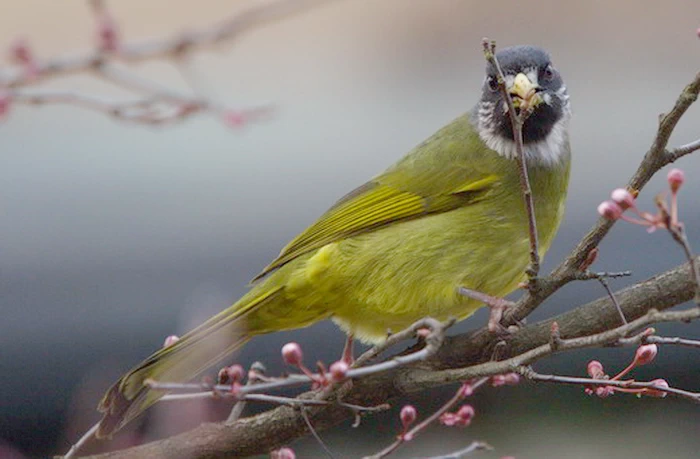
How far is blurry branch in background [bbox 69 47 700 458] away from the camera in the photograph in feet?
8.75

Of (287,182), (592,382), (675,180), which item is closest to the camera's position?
(675,180)

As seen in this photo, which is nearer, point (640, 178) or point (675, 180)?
point (675, 180)

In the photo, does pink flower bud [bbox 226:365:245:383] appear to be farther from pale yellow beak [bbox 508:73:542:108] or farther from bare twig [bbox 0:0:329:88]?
pale yellow beak [bbox 508:73:542:108]

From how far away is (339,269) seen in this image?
4.20 metres

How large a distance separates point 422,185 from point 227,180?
7.85ft

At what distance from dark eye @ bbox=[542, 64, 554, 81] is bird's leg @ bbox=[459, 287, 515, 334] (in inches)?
33.2

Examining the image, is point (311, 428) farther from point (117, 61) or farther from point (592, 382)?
point (117, 61)

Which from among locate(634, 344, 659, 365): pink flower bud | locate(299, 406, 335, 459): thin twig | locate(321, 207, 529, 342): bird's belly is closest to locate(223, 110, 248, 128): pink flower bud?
locate(321, 207, 529, 342): bird's belly

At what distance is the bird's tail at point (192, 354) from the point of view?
3500 mm

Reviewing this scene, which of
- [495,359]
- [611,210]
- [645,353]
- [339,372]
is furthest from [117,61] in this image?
[645,353]

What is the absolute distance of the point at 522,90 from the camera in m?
4.08

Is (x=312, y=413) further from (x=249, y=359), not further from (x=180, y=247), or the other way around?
(x=180, y=247)

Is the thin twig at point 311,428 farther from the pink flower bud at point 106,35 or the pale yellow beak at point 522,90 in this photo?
the pale yellow beak at point 522,90

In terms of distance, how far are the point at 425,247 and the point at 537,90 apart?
0.66m
